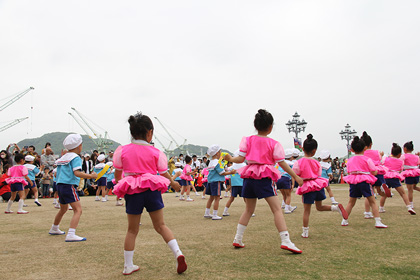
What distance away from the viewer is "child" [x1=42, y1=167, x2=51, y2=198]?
17.7 meters

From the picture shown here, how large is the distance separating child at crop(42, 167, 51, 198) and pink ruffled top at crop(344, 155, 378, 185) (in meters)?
15.4

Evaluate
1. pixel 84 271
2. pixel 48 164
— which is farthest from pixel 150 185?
pixel 48 164

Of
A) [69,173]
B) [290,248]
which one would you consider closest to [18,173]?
[69,173]

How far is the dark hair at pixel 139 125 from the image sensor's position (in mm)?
4344

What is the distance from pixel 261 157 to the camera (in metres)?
5.20

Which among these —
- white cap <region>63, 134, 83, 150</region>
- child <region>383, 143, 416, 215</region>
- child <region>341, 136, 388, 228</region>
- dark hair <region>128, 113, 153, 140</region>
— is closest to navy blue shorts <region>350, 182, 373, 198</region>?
child <region>341, 136, 388, 228</region>

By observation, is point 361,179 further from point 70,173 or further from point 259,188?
point 70,173

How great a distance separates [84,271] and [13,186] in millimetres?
8501

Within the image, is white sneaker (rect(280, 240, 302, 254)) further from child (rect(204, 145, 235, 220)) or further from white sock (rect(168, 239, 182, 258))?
child (rect(204, 145, 235, 220))

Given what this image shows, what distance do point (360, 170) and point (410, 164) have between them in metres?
3.49

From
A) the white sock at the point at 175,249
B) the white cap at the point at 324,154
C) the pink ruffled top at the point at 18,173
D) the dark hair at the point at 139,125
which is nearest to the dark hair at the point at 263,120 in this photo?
the dark hair at the point at 139,125

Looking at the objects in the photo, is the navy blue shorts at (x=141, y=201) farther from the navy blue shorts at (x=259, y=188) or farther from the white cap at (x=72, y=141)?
the white cap at (x=72, y=141)

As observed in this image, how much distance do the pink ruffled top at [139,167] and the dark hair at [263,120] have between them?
1.78 m

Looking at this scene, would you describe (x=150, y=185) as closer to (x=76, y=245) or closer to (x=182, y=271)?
(x=182, y=271)
